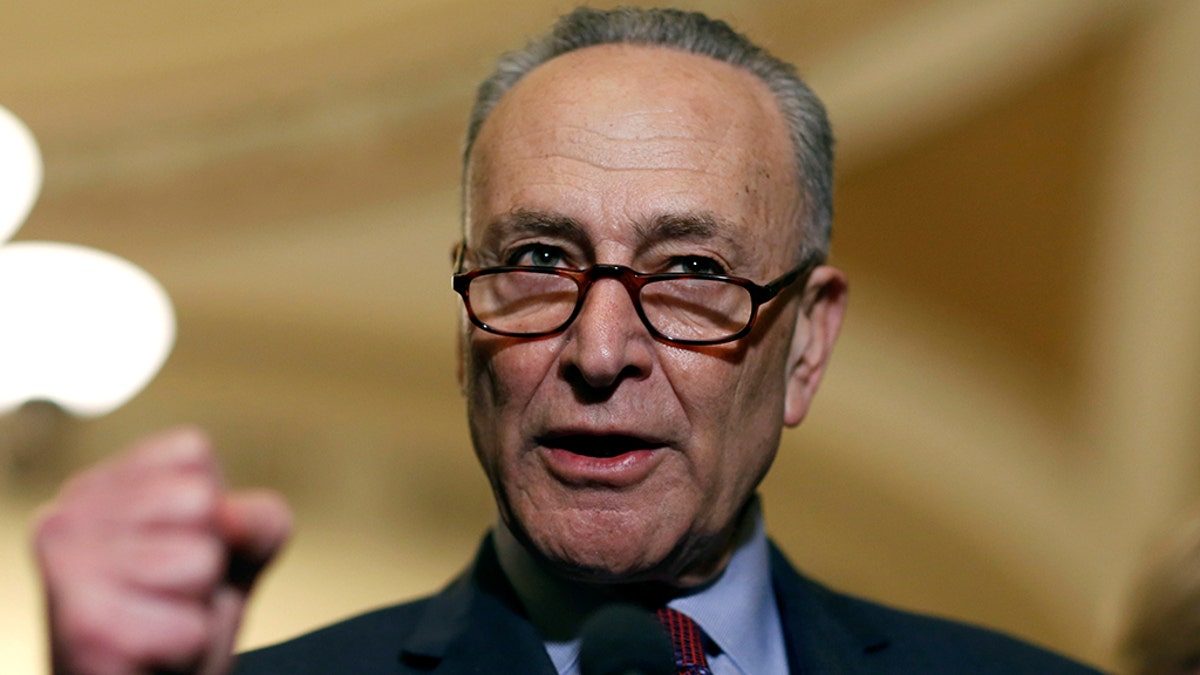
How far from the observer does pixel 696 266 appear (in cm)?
194

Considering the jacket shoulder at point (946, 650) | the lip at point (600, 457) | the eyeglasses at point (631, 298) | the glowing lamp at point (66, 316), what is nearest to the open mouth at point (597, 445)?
the lip at point (600, 457)

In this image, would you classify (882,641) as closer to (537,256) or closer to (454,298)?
(537,256)

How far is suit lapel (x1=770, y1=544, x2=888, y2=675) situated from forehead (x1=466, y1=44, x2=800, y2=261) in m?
0.55

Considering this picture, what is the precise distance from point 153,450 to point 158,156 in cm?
561

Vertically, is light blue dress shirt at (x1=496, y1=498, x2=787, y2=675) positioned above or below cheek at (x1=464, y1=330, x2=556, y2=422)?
below

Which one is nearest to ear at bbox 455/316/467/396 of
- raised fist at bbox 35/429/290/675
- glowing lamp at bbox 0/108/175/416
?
raised fist at bbox 35/429/290/675

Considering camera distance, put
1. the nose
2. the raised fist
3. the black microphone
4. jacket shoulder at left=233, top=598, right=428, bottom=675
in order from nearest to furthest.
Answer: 1. the raised fist
2. the black microphone
3. the nose
4. jacket shoulder at left=233, top=598, right=428, bottom=675

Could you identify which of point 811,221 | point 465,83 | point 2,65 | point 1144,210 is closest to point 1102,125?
point 1144,210

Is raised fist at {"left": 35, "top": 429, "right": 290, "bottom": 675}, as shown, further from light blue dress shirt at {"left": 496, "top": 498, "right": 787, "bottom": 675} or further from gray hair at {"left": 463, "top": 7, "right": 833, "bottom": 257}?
gray hair at {"left": 463, "top": 7, "right": 833, "bottom": 257}

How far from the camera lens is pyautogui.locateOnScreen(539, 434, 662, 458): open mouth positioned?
6.06ft

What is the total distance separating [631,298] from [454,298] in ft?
13.8

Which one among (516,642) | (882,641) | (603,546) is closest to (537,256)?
(603,546)

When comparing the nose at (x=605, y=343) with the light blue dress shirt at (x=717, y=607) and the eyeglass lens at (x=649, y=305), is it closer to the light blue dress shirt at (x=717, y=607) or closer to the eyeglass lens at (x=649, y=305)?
the eyeglass lens at (x=649, y=305)

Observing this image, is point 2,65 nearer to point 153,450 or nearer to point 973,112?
point 973,112
